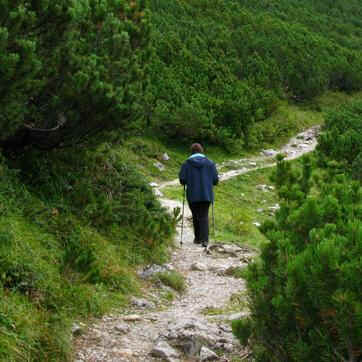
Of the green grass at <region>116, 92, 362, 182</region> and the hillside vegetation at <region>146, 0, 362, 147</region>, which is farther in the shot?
the hillside vegetation at <region>146, 0, 362, 147</region>

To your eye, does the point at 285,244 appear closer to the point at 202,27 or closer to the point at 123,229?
the point at 123,229

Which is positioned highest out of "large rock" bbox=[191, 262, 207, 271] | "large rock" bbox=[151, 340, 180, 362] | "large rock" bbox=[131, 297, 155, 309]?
"large rock" bbox=[151, 340, 180, 362]

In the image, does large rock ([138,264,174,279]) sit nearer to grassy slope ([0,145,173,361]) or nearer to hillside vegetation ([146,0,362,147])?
grassy slope ([0,145,173,361])

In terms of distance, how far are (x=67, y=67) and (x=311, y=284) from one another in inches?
184

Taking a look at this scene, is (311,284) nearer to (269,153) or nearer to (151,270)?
(151,270)

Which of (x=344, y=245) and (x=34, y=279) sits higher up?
(x=344, y=245)

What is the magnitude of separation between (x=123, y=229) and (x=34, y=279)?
9.81 feet

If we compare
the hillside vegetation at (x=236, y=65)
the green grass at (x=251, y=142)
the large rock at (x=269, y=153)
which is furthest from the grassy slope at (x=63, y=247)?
the large rock at (x=269, y=153)

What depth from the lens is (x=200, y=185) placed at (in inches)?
382

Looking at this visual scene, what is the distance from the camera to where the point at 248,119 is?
22.5 metres

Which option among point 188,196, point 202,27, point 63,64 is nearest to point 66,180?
point 63,64

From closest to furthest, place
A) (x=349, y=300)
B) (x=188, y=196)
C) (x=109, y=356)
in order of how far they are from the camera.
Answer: (x=349, y=300) → (x=109, y=356) → (x=188, y=196)

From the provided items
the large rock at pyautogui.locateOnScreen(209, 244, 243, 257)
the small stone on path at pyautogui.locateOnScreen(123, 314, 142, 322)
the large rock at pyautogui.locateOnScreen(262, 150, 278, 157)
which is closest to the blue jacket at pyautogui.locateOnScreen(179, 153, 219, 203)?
the large rock at pyautogui.locateOnScreen(209, 244, 243, 257)

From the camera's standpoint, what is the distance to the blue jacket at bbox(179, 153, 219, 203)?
9688 mm
